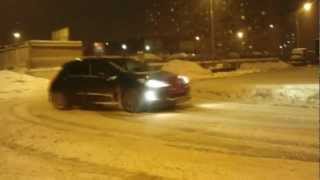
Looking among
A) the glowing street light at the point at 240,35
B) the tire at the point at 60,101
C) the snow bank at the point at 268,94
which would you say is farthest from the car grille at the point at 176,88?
the glowing street light at the point at 240,35

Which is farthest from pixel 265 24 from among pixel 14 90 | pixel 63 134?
pixel 63 134

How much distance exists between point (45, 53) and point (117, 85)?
69.3 feet

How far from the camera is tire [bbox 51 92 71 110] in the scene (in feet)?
60.5

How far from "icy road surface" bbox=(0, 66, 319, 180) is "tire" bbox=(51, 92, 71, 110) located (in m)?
1.09

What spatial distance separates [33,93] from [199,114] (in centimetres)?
1259

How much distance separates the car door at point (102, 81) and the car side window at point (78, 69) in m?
0.24

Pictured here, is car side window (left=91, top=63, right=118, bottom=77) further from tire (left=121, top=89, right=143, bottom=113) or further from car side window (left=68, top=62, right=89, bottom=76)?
tire (left=121, top=89, right=143, bottom=113)

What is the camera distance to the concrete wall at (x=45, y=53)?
3662 centimetres

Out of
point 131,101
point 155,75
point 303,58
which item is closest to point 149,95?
point 131,101

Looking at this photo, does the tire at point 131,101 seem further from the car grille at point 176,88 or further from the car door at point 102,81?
the car grille at point 176,88

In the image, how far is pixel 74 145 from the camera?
11469 mm

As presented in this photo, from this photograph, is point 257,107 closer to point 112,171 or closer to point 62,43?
point 112,171

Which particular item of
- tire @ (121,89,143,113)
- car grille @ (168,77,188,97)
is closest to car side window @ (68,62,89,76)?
tire @ (121,89,143,113)

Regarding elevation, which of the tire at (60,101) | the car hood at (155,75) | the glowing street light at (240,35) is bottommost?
the tire at (60,101)
